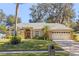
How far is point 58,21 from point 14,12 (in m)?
0.44

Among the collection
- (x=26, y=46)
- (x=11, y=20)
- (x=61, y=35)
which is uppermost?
(x=11, y=20)

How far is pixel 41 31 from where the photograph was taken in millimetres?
2459

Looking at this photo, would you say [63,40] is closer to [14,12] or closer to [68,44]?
[68,44]

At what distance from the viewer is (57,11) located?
8.20ft

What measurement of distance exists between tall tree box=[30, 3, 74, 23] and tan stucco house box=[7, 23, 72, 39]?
0.16 ft

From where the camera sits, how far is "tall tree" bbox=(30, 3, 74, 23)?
2.48 metres

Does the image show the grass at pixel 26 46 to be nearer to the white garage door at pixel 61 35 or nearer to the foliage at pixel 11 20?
the white garage door at pixel 61 35

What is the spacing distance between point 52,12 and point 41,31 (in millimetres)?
220

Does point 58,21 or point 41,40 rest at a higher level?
point 58,21

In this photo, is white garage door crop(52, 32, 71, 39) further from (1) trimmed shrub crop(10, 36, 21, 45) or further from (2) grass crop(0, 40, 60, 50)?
(1) trimmed shrub crop(10, 36, 21, 45)

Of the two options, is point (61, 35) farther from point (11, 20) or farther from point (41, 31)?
point (11, 20)

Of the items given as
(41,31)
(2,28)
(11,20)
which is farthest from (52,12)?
(2,28)

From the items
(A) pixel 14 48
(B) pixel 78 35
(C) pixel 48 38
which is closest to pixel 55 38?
(C) pixel 48 38

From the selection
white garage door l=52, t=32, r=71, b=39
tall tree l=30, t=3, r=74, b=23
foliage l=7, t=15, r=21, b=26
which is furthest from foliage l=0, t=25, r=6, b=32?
white garage door l=52, t=32, r=71, b=39
